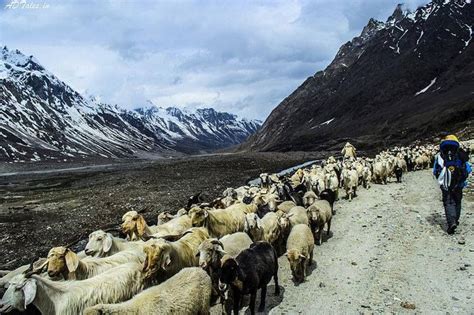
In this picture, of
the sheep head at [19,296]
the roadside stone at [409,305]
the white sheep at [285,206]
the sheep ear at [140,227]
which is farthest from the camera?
the white sheep at [285,206]

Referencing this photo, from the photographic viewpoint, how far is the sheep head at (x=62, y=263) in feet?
26.6

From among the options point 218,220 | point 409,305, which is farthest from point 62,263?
point 409,305

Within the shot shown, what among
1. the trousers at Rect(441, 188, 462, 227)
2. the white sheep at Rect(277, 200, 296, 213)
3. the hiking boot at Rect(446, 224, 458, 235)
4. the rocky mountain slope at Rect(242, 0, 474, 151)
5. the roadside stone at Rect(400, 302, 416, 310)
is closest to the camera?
the roadside stone at Rect(400, 302, 416, 310)

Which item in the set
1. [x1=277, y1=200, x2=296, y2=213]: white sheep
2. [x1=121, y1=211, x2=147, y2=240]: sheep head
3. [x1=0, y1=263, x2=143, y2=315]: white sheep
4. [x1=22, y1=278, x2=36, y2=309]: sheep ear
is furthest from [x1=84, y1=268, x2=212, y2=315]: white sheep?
[x1=277, y1=200, x2=296, y2=213]: white sheep

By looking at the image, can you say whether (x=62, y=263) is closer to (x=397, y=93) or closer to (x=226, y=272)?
(x=226, y=272)

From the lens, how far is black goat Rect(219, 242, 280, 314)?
8.32m

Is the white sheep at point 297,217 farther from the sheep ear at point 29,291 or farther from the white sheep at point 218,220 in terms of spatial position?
the sheep ear at point 29,291

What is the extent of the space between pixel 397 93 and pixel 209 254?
14792 centimetres

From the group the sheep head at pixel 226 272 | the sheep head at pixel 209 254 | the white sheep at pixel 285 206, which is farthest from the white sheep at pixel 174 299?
the white sheep at pixel 285 206

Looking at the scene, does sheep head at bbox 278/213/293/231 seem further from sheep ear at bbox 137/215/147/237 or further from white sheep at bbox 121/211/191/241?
sheep ear at bbox 137/215/147/237

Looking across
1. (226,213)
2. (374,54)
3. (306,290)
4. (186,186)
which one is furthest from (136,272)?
(374,54)

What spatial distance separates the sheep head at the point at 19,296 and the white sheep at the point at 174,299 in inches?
40.5

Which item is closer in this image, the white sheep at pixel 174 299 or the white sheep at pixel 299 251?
the white sheep at pixel 174 299

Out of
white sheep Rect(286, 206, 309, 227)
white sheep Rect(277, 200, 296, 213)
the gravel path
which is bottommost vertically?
the gravel path
